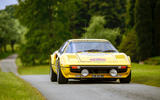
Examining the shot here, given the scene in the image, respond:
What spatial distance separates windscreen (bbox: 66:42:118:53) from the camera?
388 inches

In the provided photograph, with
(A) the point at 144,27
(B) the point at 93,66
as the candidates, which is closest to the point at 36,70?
(A) the point at 144,27

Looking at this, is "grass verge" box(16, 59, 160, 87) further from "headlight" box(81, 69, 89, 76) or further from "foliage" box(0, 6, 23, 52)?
"foliage" box(0, 6, 23, 52)

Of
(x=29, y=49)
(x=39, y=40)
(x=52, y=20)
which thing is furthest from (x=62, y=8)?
(x=29, y=49)

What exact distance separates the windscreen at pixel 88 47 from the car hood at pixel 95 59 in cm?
60

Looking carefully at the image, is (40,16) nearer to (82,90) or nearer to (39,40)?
(39,40)

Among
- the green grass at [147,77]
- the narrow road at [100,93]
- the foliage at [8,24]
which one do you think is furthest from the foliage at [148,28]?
the narrow road at [100,93]

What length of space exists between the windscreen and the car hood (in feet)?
1.98

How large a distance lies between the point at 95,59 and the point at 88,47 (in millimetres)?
1159

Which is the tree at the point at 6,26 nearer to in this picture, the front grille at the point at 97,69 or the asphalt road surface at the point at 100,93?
the asphalt road surface at the point at 100,93

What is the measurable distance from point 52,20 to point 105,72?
3646 centimetres

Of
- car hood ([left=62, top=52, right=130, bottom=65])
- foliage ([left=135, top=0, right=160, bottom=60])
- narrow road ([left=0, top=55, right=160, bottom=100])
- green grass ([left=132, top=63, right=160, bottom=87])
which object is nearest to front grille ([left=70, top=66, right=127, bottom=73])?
car hood ([left=62, top=52, right=130, bottom=65])

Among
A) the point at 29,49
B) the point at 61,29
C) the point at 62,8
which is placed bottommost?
the point at 29,49

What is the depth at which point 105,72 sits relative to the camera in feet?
29.3

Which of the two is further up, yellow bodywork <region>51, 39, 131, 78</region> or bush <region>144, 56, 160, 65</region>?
yellow bodywork <region>51, 39, 131, 78</region>
